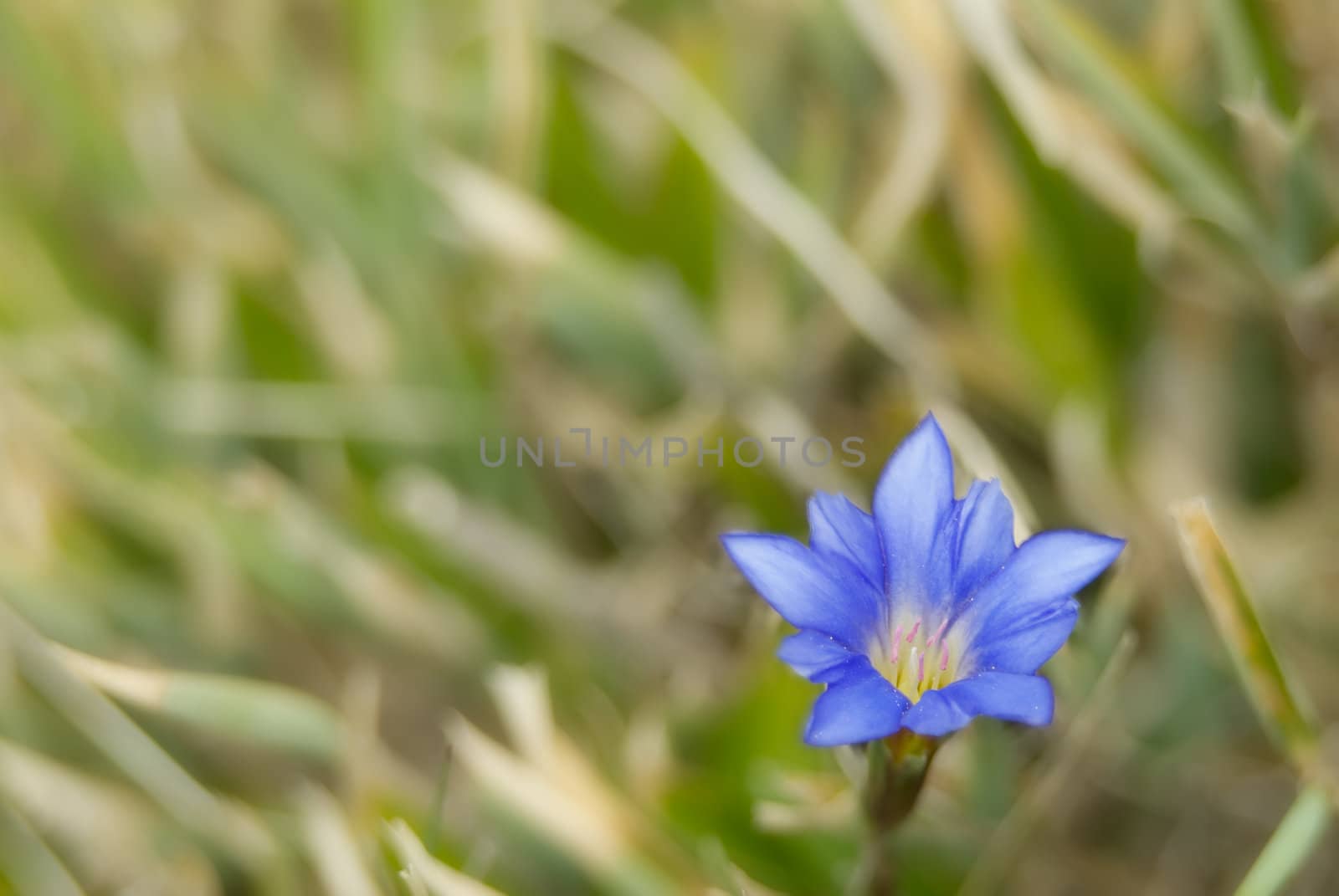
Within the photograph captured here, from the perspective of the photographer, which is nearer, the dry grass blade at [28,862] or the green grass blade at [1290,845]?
the green grass blade at [1290,845]

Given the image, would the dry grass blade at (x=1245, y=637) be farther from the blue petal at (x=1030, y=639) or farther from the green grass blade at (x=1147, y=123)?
the green grass blade at (x=1147, y=123)

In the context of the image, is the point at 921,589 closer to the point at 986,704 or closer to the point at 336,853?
the point at 986,704

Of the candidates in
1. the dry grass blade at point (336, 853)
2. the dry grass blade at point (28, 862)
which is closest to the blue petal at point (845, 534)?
the dry grass blade at point (336, 853)

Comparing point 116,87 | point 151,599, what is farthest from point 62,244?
point 151,599

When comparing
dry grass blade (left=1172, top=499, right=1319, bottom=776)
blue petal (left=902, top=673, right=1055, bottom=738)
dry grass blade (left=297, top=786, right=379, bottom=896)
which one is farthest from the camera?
dry grass blade (left=297, top=786, right=379, bottom=896)

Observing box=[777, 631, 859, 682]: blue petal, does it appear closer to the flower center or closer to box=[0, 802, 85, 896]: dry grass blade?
the flower center

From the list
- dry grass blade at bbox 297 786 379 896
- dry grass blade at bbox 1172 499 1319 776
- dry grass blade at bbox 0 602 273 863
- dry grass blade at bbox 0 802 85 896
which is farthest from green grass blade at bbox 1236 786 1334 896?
dry grass blade at bbox 0 802 85 896


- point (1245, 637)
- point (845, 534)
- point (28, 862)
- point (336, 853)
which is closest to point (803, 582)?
point (845, 534)
